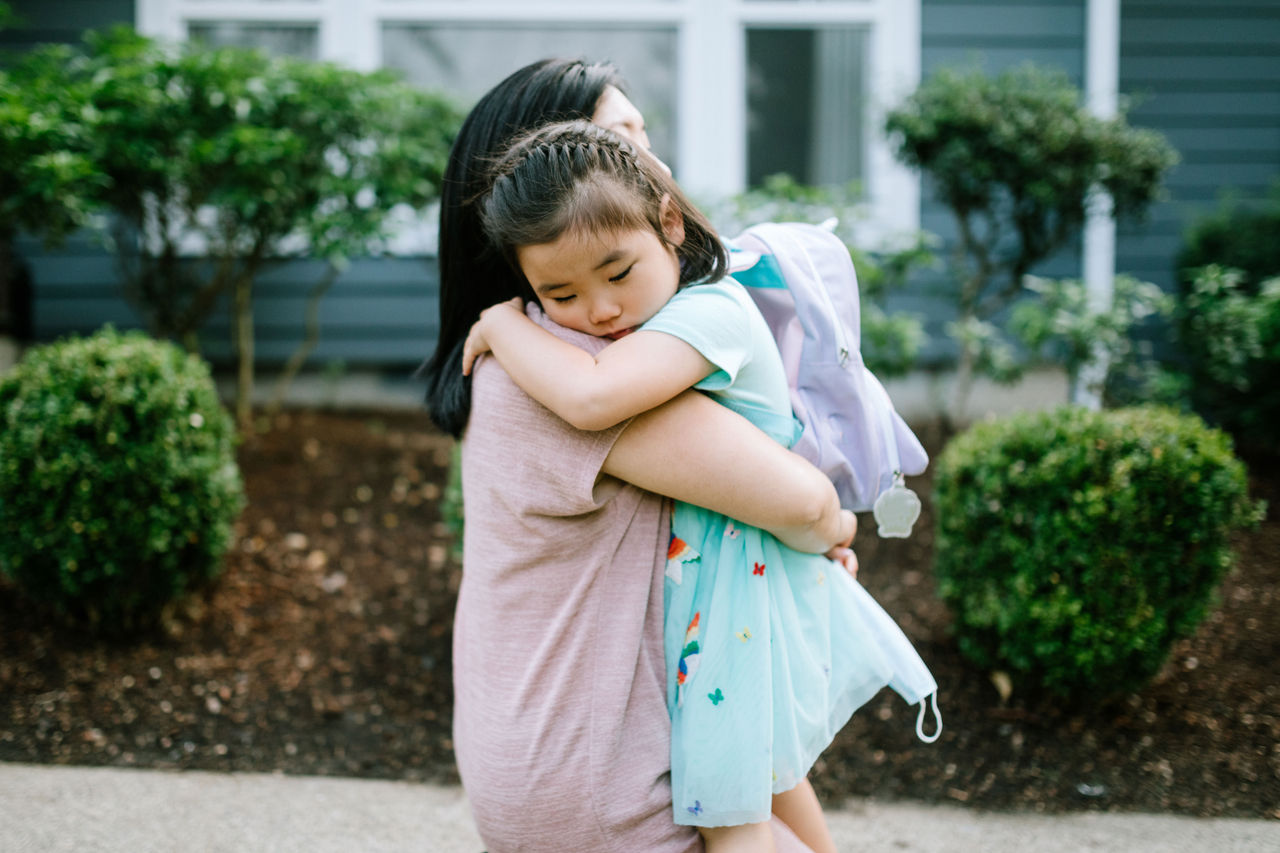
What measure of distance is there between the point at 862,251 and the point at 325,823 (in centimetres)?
389

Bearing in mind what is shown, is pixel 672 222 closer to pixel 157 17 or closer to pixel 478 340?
pixel 478 340

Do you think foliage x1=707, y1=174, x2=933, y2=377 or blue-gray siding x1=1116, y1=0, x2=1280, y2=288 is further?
blue-gray siding x1=1116, y1=0, x2=1280, y2=288

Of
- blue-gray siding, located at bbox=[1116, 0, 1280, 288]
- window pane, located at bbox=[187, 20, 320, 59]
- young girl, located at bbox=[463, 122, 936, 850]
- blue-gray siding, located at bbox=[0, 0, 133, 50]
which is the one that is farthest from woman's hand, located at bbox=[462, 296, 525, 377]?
blue-gray siding, located at bbox=[1116, 0, 1280, 288]

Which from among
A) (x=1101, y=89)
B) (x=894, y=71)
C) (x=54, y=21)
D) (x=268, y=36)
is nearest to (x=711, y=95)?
(x=894, y=71)

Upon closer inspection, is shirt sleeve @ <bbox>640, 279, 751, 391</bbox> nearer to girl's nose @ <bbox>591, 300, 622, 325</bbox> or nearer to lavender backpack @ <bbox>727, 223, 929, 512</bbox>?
girl's nose @ <bbox>591, 300, 622, 325</bbox>

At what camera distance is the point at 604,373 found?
1299 mm

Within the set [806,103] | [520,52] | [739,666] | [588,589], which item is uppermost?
[520,52]

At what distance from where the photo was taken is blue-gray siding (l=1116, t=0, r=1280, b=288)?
649 centimetres

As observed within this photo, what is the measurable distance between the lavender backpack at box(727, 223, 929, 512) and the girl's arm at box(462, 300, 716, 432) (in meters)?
0.28

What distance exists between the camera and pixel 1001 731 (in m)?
3.06

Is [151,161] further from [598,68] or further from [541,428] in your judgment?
[541,428]

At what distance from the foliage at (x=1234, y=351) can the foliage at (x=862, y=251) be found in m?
1.38

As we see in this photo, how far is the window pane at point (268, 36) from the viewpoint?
6.20m

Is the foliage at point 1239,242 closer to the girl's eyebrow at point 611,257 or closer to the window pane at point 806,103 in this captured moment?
the window pane at point 806,103
